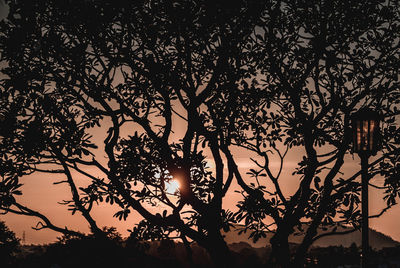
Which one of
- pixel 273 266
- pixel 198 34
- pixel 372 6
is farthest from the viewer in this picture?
pixel 273 266

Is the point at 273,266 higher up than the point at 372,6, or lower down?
lower down

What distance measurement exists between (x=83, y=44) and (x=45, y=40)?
96 centimetres

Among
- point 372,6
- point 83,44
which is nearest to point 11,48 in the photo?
point 83,44

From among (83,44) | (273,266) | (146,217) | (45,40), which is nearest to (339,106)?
(273,266)

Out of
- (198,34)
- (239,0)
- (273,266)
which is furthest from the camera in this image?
(273,266)

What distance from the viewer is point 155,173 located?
11148 millimetres

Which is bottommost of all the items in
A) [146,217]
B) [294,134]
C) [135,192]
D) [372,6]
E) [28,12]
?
[146,217]

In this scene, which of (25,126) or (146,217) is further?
(146,217)

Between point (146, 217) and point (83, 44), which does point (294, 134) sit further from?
point (83, 44)

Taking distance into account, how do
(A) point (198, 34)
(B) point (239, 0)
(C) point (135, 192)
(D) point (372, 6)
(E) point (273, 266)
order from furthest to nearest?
(E) point (273, 266), (C) point (135, 192), (D) point (372, 6), (A) point (198, 34), (B) point (239, 0)

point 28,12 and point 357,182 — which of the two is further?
point 357,182

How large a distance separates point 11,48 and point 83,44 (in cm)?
181

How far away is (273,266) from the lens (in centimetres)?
1188

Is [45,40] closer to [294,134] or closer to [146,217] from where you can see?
[146,217]
